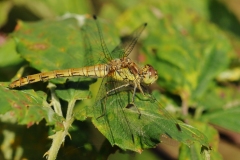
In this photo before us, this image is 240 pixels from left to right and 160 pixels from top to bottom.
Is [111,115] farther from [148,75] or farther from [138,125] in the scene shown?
[148,75]

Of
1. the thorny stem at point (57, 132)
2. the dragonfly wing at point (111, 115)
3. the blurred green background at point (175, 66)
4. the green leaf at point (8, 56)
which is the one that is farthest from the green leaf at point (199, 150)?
the green leaf at point (8, 56)

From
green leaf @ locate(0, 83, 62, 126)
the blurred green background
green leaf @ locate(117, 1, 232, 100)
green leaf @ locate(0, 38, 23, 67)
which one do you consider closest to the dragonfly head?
the blurred green background

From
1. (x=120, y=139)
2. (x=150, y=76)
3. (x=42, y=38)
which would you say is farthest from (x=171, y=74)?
(x=120, y=139)

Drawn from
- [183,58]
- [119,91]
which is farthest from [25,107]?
[183,58]

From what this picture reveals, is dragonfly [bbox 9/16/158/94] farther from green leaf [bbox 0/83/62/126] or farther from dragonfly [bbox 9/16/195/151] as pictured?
green leaf [bbox 0/83/62/126]

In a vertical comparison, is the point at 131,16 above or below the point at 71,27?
above

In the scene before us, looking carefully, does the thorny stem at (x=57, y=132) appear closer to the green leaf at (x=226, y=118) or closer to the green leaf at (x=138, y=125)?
the green leaf at (x=138, y=125)

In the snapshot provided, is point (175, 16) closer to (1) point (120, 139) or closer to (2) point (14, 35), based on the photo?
(2) point (14, 35)
